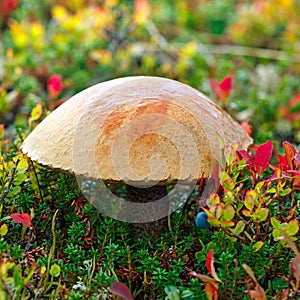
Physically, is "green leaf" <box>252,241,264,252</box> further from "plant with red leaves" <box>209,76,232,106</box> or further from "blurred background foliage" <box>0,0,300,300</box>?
"plant with red leaves" <box>209,76,232,106</box>

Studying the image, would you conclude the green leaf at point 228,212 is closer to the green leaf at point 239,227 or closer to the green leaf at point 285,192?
the green leaf at point 239,227

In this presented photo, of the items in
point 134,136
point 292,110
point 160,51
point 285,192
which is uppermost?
point 134,136

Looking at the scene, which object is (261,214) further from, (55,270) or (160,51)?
(160,51)

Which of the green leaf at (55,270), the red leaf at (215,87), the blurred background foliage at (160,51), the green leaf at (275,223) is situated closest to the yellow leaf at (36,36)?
the blurred background foliage at (160,51)

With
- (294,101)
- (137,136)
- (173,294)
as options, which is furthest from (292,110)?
(173,294)

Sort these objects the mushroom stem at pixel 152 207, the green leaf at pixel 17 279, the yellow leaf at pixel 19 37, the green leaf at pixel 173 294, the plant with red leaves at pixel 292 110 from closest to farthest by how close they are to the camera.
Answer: the green leaf at pixel 17 279 → the green leaf at pixel 173 294 → the mushroom stem at pixel 152 207 → the plant with red leaves at pixel 292 110 → the yellow leaf at pixel 19 37

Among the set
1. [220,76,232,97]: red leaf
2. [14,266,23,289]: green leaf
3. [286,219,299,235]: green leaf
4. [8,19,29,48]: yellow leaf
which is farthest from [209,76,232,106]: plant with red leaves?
[8,19,29,48]: yellow leaf

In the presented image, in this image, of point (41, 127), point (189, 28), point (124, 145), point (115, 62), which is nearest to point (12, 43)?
point (115, 62)
